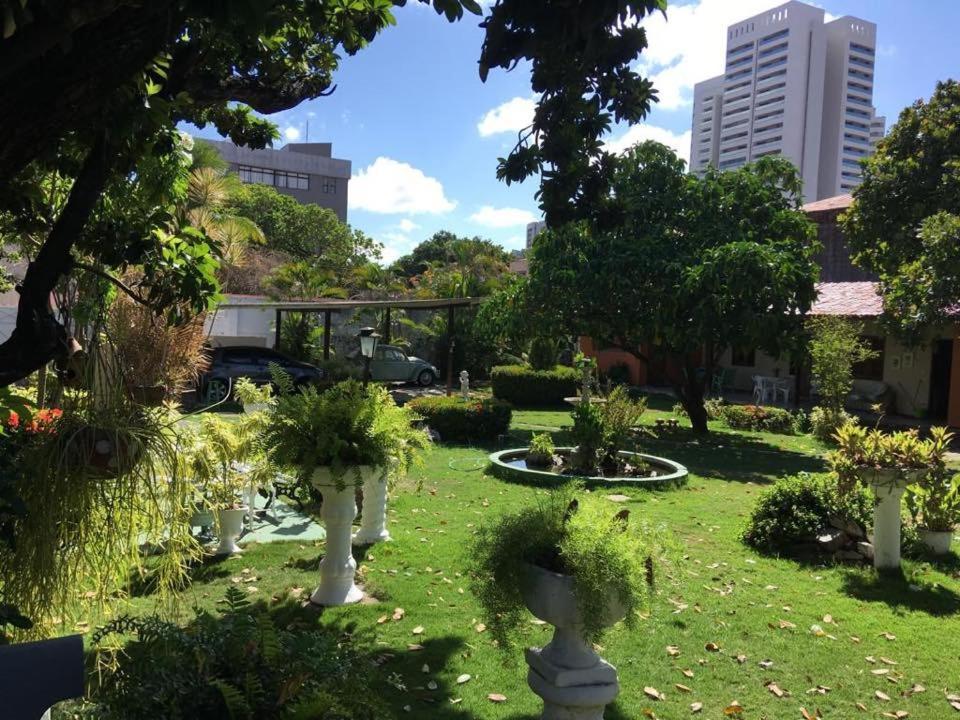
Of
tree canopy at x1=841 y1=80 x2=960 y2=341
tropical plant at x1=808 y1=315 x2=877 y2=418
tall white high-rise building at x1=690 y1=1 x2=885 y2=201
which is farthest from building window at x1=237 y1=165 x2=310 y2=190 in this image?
tall white high-rise building at x1=690 y1=1 x2=885 y2=201

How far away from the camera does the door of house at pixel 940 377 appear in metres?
19.8

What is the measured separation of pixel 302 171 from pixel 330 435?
66.6m

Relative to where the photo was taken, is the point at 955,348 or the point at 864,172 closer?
the point at 955,348

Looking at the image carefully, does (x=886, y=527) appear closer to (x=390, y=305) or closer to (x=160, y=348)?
(x=160, y=348)

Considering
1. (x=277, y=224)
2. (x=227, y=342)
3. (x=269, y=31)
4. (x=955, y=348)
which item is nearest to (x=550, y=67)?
(x=269, y=31)

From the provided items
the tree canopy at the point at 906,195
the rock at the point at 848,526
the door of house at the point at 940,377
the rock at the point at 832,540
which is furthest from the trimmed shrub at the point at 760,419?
the rock at the point at 832,540

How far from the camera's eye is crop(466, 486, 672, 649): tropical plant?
10.1 feet

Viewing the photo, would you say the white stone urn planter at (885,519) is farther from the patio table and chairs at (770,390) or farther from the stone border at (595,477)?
the patio table and chairs at (770,390)

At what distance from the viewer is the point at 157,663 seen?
6.99 feet

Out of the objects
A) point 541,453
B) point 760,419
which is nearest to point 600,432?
point 541,453

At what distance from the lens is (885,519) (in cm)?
663

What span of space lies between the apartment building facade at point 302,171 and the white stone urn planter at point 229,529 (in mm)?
61406

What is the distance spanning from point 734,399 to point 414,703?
21946 mm

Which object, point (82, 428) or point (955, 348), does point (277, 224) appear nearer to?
point (955, 348)
